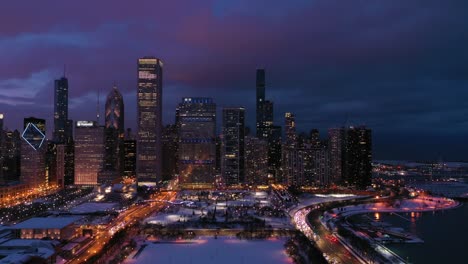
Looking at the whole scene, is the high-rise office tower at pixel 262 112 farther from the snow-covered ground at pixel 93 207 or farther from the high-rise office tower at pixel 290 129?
the snow-covered ground at pixel 93 207

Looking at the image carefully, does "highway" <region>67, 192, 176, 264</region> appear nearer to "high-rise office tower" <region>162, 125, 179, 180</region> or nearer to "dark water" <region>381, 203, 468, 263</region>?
"dark water" <region>381, 203, 468, 263</region>

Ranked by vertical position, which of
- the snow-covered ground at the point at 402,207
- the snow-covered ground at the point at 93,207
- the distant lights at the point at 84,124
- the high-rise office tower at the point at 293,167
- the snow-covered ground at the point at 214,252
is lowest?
the snow-covered ground at the point at 214,252

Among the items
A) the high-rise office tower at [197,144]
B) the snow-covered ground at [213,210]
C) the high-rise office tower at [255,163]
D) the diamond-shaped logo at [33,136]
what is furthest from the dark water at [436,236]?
the diamond-shaped logo at [33,136]

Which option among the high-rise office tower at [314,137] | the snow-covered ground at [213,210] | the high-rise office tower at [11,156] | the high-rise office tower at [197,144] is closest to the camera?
the snow-covered ground at [213,210]

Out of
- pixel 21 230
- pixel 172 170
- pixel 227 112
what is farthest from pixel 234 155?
pixel 21 230

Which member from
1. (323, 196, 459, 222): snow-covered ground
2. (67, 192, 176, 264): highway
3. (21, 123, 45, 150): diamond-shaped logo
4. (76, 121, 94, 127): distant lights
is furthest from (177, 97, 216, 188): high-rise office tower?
(323, 196, 459, 222): snow-covered ground

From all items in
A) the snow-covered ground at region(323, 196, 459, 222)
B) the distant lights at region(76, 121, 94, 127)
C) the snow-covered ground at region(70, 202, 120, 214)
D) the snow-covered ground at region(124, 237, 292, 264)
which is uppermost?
the distant lights at region(76, 121, 94, 127)

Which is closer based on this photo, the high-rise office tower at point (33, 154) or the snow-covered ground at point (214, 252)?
the snow-covered ground at point (214, 252)

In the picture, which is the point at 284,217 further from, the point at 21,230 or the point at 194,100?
the point at 194,100
